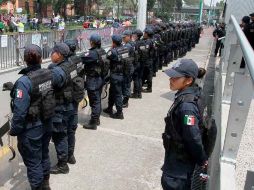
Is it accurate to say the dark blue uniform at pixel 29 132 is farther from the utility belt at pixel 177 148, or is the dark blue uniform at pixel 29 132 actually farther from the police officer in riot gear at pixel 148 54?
the police officer in riot gear at pixel 148 54

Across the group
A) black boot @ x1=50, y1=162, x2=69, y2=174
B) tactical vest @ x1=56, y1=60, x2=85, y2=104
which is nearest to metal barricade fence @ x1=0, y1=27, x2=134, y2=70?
tactical vest @ x1=56, y1=60, x2=85, y2=104

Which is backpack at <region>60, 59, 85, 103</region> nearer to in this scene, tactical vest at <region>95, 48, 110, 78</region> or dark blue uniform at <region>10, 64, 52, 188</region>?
dark blue uniform at <region>10, 64, 52, 188</region>

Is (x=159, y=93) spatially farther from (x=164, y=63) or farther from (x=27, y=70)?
(x=27, y=70)

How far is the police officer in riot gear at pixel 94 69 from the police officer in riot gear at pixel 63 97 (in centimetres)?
117

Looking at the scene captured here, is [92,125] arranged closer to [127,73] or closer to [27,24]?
[127,73]

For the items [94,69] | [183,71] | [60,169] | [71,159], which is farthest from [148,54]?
[183,71]

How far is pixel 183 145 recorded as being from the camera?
122 inches

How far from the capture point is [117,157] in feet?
18.2

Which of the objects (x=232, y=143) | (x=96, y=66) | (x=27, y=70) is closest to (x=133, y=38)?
(x=96, y=66)

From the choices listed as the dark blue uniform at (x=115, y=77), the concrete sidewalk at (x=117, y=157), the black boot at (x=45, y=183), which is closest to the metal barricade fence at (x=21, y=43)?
the concrete sidewalk at (x=117, y=157)

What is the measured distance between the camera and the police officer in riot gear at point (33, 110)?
3.73 m

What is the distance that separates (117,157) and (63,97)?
1.42 meters

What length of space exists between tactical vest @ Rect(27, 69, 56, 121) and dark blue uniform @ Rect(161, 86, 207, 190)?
1.47 metres

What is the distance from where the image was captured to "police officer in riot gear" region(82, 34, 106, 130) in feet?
20.3
